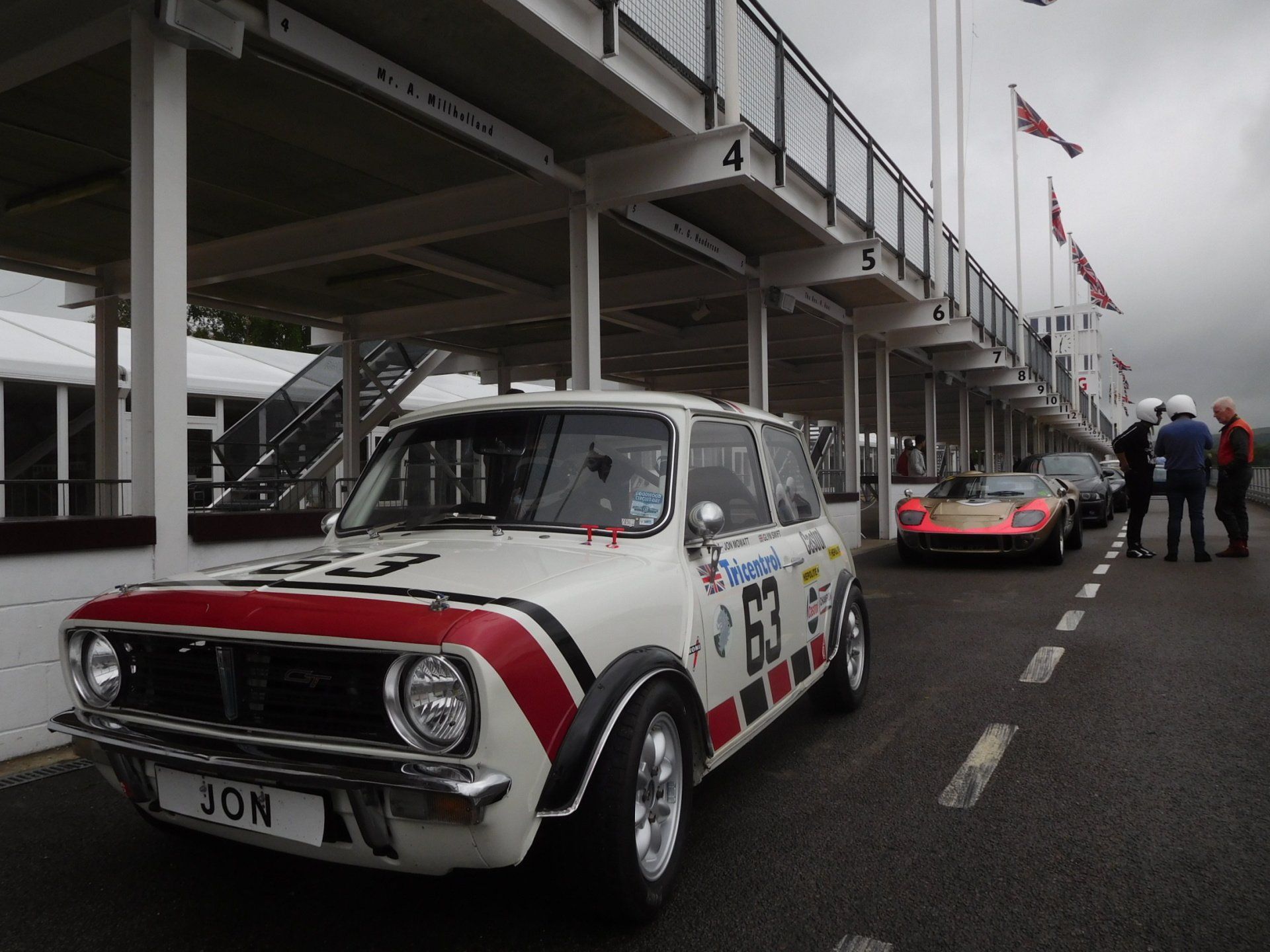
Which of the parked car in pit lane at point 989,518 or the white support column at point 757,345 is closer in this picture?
the parked car in pit lane at point 989,518

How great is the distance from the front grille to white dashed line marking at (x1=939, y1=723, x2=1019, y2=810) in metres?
2.43

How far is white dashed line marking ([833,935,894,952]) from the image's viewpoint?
2588 mm

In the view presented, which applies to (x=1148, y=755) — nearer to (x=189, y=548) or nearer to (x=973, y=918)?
(x=973, y=918)

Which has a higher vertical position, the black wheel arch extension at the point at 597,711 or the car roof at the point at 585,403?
the car roof at the point at 585,403

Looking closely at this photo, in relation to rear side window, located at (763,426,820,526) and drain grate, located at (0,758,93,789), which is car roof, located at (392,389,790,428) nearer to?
rear side window, located at (763,426,820,526)

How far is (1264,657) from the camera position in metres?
6.24

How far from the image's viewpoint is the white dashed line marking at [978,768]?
377 cm

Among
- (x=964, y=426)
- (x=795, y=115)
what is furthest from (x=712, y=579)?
(x=964, y=426)

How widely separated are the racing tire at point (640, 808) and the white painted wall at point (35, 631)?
10.5 ft

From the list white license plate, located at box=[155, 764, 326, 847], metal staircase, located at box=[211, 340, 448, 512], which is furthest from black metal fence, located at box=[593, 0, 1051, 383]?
metal staircase, located at box=[211, 340, 448, 512]

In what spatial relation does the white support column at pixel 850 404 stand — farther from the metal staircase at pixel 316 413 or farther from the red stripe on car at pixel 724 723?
the red stripe on car at pixel 724 723

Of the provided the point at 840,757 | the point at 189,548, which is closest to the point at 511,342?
the point at 189,548

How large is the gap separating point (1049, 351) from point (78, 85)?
33.8 meters

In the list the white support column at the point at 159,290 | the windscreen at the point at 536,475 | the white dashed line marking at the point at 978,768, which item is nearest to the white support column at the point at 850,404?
the white dashed line marking at the point at 978,768
